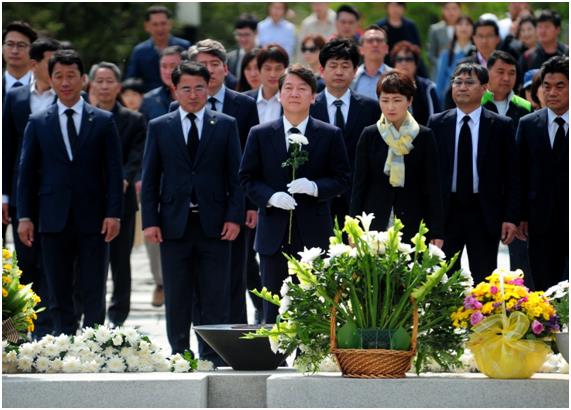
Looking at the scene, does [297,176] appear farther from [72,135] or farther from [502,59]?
[502,59]

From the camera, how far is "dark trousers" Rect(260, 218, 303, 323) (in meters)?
10.5

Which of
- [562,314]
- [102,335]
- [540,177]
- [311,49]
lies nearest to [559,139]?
[540,177]

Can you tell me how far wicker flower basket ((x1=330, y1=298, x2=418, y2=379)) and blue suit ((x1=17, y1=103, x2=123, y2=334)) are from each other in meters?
4.20

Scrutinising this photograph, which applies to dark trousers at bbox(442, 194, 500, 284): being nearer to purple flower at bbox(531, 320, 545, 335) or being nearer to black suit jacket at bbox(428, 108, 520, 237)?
black suit jacket at bbox(428, 108, 520, 237)

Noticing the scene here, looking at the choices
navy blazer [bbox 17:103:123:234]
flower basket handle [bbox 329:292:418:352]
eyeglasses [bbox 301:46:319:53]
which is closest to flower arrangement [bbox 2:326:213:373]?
flower basket handle [bbox 329:292:418:352]

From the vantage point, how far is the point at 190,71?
1129 centimetres

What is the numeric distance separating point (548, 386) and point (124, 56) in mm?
24031

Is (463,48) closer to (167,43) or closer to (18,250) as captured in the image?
(167,43)

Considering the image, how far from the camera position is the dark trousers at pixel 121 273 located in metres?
13.6

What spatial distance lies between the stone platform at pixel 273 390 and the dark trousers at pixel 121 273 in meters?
5.04

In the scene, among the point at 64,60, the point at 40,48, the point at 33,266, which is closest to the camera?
the point at 64,60

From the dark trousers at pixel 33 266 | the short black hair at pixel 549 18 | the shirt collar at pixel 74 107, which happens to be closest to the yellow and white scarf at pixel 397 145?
the shirt collar at pixel 74 107

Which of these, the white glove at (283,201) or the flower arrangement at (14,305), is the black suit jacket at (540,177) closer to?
the white glove at (283,201)

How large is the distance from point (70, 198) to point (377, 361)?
4.48 meters
